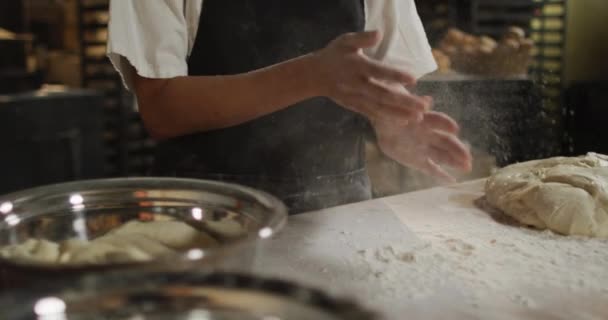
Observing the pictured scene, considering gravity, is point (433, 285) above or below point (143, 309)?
below

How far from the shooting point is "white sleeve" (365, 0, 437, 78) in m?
1.87

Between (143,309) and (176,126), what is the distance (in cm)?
102

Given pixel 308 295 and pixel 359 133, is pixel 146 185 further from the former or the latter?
pixel 359 133

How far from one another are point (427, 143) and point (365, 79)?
11.8 inches

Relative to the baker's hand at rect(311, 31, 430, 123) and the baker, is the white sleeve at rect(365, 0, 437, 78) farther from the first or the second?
the baker's hand at rect(311, 31, 430, 123)

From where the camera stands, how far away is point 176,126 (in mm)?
1631

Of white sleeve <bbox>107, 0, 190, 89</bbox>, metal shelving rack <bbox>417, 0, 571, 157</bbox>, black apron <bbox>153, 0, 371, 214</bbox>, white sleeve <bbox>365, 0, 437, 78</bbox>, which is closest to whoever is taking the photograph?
white sleeve <bbox>107, 0, 190, 89</bbox>

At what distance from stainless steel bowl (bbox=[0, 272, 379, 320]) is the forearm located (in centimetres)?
82

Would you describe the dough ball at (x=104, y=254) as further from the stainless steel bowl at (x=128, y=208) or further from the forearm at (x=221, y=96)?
the forearm at (x=221, y=96)

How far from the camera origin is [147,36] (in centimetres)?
156

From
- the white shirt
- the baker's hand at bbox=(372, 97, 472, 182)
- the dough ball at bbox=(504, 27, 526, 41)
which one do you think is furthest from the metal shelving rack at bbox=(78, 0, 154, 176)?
the baker's hand at bbox=(372, 97, 472, 182)

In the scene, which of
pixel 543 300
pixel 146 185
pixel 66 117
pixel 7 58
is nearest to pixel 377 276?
pixel 543 300

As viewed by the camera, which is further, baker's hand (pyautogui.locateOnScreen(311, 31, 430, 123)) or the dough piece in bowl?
baker's hand (pyautogui.locateOnScreen(311, 31, 430, 123))

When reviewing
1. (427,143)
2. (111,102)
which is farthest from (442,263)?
(111,102)
